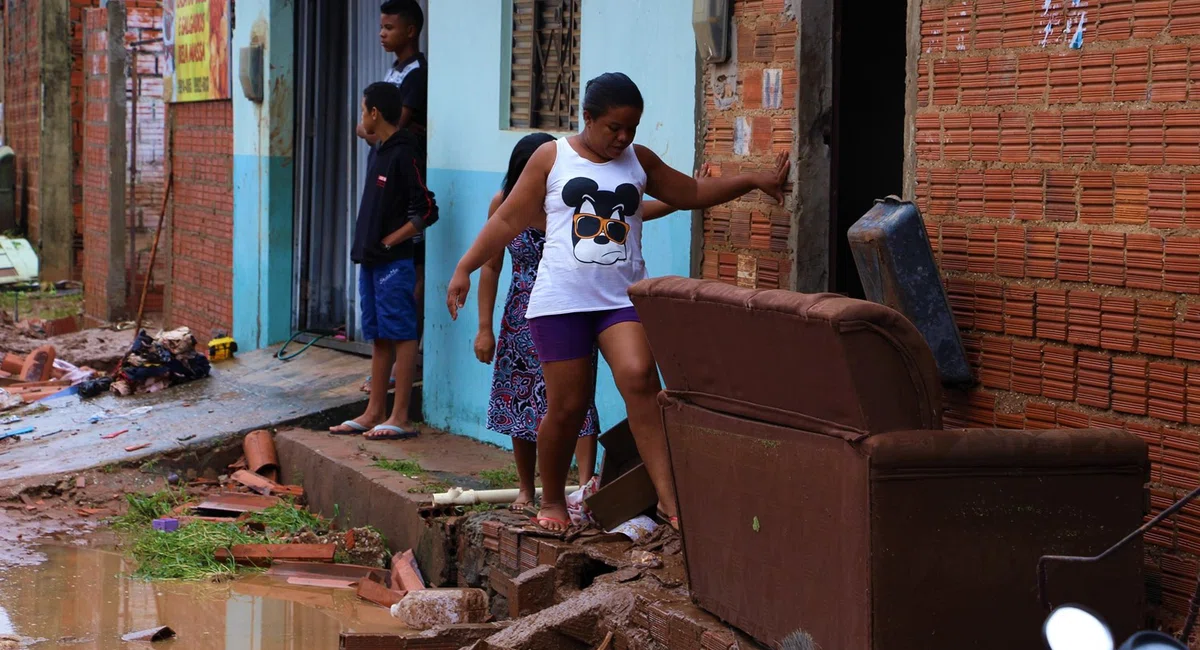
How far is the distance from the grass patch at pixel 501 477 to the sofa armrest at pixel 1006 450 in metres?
3.42

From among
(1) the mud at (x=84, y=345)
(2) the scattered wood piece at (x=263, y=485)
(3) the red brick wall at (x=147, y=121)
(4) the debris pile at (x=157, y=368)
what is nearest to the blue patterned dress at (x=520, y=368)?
(2) the scattered wood piece at (x=263, y=485)

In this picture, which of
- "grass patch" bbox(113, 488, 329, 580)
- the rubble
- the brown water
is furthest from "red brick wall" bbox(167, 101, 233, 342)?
the rubble

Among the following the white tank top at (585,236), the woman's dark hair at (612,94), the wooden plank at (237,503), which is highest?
the woman's dark hair at (612,94)

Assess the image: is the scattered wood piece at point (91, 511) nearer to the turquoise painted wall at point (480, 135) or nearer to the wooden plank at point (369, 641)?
the turquoise painted wall at point (480, 135)

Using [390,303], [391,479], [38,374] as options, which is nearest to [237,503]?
[391,479]

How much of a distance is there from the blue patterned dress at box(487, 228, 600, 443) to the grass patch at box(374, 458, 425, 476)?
94cm

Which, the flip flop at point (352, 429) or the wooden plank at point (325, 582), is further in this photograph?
the flip flop at point (352, 429)

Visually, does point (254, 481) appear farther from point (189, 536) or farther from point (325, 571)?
point (325, 571)

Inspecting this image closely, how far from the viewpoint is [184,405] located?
9.17 meters

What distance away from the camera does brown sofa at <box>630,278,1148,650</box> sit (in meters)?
3.36

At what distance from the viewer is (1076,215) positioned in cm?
416

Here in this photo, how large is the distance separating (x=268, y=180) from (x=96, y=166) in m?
5.79

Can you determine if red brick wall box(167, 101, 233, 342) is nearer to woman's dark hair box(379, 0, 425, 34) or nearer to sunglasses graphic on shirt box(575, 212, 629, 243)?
woman's dark hair box(379, 0, 425, 34)

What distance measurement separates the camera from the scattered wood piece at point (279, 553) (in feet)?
21.0
